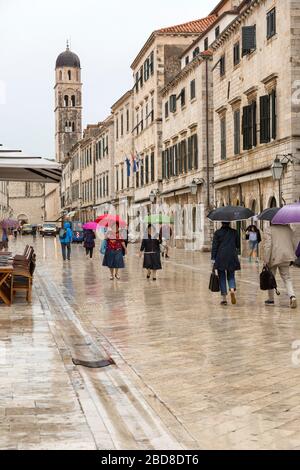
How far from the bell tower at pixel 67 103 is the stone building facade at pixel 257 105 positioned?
97.9 m

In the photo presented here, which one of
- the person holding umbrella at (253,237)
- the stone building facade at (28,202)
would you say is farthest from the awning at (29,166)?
the stone building facade at (28,202)

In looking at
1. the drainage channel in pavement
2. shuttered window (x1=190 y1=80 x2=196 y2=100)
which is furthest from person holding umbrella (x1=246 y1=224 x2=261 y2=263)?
the drainage channel in pavement

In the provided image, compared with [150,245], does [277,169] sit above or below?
above

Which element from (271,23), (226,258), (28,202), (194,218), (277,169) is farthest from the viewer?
(28,202)

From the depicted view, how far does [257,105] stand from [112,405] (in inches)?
981

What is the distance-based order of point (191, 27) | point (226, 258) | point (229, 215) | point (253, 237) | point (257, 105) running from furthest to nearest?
point (191, 27)
point (257, 105)
point (253, 237)
point (229, 215)
point (226, 258)

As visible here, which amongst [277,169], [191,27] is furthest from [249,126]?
[191,27]

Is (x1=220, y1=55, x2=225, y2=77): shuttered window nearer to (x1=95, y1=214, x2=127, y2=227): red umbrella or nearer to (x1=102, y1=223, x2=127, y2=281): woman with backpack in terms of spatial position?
(x1=95, y1=214, x2=127, y2=227): red umbrella

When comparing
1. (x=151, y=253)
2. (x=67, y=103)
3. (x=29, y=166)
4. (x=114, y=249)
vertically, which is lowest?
(x=151, y=253)

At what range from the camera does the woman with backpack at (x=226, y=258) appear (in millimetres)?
14383

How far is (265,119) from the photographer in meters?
28.9

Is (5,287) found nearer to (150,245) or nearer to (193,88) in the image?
(150,245)

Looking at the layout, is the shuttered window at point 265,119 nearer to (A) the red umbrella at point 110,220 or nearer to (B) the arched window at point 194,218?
(A) the red umbrella at point 110,220

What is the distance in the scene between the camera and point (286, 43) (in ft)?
88.7
